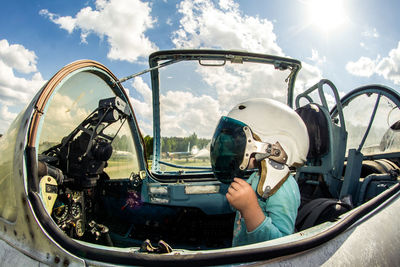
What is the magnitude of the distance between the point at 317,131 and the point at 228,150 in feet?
2.16

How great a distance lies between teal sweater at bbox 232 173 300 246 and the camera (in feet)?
2.74

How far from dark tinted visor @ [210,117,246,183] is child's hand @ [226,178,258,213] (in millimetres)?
149

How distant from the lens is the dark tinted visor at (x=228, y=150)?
110cm

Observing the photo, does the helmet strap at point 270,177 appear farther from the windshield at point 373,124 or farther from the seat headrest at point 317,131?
the windshield at point 373,124

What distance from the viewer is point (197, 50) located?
209 cm

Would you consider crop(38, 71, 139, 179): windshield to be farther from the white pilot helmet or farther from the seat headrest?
the seat headrest

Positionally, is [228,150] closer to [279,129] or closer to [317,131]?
[279,129]

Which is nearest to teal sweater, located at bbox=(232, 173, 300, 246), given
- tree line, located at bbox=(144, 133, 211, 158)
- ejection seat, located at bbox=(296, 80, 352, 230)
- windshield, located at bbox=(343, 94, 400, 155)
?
ejection seat, located at bbox=(296, 80, 352, 230)

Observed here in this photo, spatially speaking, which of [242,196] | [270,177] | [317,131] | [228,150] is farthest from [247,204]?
[317,131]

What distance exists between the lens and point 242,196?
0.94m

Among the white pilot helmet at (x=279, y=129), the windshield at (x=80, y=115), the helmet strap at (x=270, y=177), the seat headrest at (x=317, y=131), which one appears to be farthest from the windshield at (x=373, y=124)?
the windshield at (x=80, y=115)

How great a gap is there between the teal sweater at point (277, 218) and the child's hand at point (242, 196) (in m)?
0.09

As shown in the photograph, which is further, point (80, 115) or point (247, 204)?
point (80, 115)

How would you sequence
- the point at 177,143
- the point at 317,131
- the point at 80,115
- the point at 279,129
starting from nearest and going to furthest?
the point at 279,129 < the point at 317,131 < the point at 80,115 < the point at 177,143
